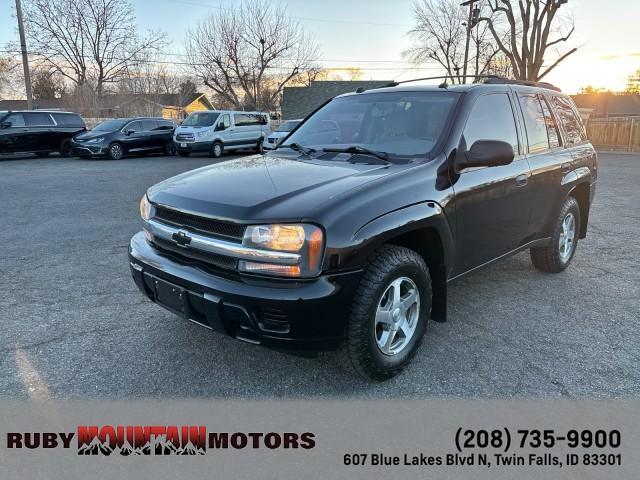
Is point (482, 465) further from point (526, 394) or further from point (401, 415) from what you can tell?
point (526, 394)

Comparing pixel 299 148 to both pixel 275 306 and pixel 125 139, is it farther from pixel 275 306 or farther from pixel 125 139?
pixel 125 139

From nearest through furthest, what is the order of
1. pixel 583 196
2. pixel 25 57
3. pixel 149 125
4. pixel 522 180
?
pixel 522 180 < pixel 583 196 < pixel 149 125 < pixel 25 57

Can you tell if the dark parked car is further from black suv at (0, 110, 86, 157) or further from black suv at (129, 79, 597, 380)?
black suv at (129, 79, 597, 380)

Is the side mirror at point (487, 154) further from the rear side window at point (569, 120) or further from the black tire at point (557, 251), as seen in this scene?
the rear side window at point (569, 120)

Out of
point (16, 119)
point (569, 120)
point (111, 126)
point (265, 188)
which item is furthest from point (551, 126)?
point (16, 119)

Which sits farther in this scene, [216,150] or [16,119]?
[216,150]

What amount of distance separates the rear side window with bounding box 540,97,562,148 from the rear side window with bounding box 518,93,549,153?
0.23 feet

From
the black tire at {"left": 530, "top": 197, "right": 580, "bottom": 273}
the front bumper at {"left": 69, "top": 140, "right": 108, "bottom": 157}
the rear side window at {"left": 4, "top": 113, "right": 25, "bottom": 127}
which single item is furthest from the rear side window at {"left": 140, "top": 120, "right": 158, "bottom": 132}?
the black tire at {"left": 530, "top": 197, "right": 580, "bottom": 273}

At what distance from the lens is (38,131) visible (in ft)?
57.3

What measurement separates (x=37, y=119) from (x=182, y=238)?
58.7 feet

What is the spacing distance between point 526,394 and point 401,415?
78cm

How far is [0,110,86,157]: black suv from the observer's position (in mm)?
16719

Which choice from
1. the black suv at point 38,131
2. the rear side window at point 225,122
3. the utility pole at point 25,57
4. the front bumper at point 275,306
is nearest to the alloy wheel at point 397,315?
the front bumper at point 275,306

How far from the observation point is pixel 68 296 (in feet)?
14.1
